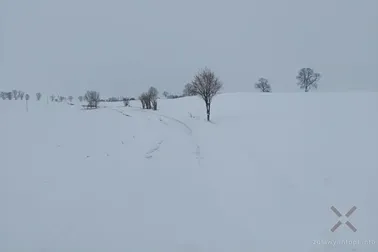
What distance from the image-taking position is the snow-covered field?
23.3ft

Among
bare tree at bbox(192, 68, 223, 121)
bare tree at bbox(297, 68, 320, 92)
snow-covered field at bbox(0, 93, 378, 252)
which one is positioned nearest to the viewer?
snow-covered field at bbox(0, 93, 378, 252)

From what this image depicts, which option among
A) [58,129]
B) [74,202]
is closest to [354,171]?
[74,202]

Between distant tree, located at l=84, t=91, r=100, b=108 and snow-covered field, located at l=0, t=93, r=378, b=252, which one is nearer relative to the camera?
snow-covered field, located at l=0, t=93, r=378, b=252

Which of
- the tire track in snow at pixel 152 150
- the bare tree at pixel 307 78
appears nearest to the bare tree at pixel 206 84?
the tire track in snow at pixel 152 150

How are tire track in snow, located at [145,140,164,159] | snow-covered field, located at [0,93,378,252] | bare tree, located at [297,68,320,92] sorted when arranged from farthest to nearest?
bare tree, located at [297,68,320,92]
tire track in snow, located at [145,140,164,159]
snow-covered field, located at [0,93,378,252]

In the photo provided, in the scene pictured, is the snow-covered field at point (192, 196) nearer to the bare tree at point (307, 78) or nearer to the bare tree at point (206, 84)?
the bare tree at point (206, 84)

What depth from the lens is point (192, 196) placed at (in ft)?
32.5

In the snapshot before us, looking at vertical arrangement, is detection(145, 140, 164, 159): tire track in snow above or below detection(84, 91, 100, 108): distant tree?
below

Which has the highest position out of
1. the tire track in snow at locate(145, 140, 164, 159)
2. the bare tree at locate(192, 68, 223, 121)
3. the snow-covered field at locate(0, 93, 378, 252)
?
the bare tree at locate(192, 68, 223, 121)

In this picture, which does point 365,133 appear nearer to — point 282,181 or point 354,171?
point 354,171

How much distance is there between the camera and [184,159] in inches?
611

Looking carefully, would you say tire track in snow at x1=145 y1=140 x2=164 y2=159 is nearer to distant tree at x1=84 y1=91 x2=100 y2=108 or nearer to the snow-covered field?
the snow-covered field

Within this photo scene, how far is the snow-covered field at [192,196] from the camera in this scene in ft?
23.3

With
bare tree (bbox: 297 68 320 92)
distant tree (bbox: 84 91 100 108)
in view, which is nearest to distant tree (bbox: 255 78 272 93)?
bare tree (bbox: 297 68 320 92)
